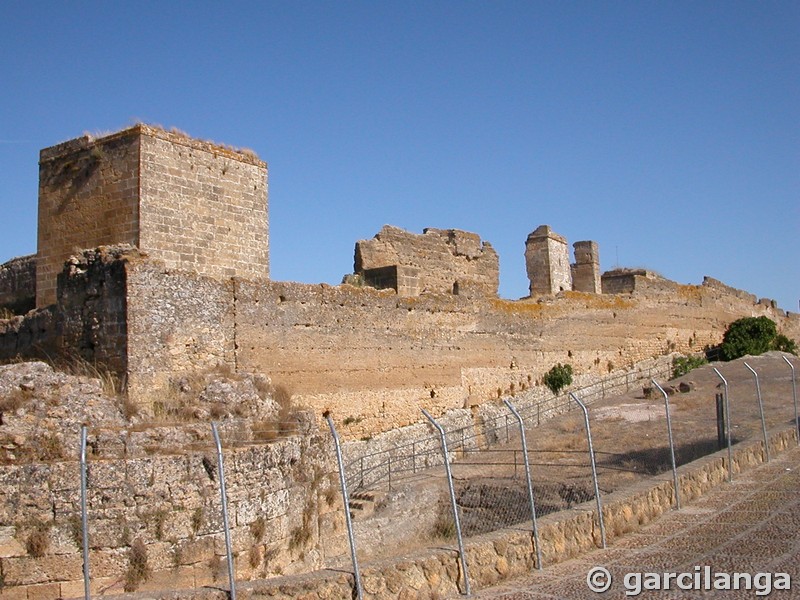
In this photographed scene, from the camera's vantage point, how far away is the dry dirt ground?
47.5 ft

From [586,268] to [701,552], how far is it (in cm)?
2188

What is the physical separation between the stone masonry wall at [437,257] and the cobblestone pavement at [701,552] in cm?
1087

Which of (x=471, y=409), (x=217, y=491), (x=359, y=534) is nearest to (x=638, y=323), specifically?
(x=471, y=409)

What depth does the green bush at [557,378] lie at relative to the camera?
23078 millimetres

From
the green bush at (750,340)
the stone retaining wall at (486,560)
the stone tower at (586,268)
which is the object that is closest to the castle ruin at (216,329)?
the stone retaining wall at (486,560)

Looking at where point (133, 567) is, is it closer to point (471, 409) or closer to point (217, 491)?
point (217, 491)

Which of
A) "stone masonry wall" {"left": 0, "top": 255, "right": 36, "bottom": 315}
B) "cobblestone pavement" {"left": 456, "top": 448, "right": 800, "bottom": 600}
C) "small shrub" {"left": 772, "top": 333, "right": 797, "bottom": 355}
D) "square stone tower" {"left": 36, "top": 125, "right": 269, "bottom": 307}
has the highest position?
"square stone tower" {"left": 36, "top": 125, "right": 269, "bottom": 307}

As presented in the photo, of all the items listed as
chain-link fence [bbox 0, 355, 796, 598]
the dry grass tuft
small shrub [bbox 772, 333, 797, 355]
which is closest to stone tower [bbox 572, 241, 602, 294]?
small shrub [bbox 772, 333, 797, 355]

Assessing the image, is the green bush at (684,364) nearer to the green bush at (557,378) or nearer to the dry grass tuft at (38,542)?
the green bush at (557,378)

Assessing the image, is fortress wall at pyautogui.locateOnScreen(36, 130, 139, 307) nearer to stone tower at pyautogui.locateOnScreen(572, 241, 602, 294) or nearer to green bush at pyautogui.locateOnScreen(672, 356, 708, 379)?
stone tower at pyautogui.locateOnScreen(572, 241, 602, 294)

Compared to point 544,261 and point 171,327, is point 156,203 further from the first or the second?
point 544,261

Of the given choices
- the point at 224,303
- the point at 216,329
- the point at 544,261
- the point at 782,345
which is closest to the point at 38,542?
the point at 216,329

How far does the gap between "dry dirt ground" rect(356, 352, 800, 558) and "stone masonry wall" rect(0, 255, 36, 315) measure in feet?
25.3

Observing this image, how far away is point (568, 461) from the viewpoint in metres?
17.1
